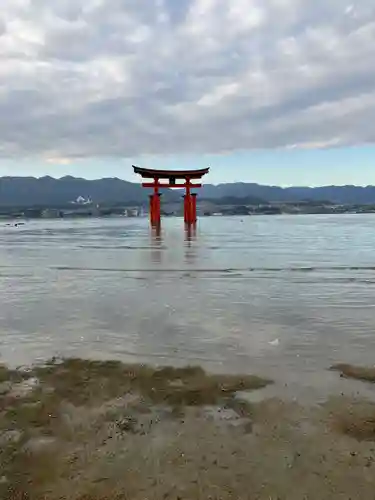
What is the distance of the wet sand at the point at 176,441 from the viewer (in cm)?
314

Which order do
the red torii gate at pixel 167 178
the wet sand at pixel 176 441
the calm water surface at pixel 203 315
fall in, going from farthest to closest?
the red torii gate at pixel 167 178, the calm water surface at pixel 203 315, the wet sand at pixel 176 441

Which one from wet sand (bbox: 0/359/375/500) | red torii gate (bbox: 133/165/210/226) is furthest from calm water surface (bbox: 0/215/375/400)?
red torii gate (bbox: 133/165/210/226)

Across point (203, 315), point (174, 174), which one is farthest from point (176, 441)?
point (174, 174)

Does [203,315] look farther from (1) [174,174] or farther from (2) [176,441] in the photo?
(1) [174,174]

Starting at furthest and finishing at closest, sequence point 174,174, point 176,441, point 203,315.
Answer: point 174,174 → point 203,315 → point 176,441

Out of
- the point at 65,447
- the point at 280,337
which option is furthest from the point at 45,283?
the point at 65,447

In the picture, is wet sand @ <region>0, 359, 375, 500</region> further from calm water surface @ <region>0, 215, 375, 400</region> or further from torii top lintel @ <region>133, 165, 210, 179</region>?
torii top lintel @ <region>133, 165, 210, 179</region>

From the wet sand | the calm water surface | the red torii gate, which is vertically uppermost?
the red torii gate

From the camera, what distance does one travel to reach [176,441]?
12.4 feet

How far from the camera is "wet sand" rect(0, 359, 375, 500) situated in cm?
314

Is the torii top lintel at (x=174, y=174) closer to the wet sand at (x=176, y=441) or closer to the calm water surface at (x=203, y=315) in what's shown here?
the calm water surface at (x=203, y=315)

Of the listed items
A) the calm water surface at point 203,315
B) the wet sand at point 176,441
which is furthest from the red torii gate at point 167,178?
the wet sand at point 176,441

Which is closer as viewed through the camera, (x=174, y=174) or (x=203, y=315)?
(x=203, y=315)

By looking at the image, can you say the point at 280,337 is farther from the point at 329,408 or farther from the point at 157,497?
the point at 157,497
